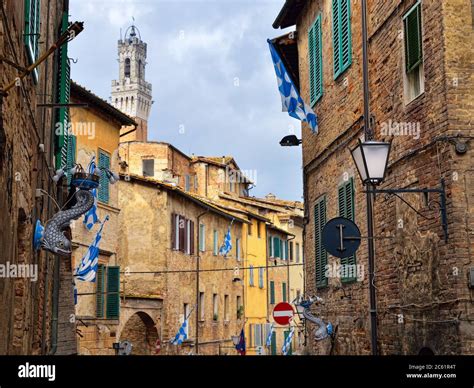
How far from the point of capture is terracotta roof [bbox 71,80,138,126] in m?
22.7

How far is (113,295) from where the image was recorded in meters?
25.0

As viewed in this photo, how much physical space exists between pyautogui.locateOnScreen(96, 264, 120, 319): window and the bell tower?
277 ft

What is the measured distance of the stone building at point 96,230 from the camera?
23391 mm

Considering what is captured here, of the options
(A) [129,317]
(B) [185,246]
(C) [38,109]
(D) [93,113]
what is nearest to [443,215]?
(C) [38,109]

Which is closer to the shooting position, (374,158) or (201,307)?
(374,158)

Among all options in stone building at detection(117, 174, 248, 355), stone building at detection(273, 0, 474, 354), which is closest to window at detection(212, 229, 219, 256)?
stone building at detection(117, 174, 248, 355)

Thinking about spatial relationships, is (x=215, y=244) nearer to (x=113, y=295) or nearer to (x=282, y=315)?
(x=113, y=295)

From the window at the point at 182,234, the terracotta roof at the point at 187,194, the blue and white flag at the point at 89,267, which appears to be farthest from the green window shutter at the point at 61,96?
the window at the point at 182,234

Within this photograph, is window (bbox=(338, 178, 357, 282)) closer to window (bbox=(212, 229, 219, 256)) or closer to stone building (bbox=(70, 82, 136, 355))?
stone building (bbox=(70, 82, 136, 355))

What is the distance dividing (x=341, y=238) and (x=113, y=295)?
15.1 m

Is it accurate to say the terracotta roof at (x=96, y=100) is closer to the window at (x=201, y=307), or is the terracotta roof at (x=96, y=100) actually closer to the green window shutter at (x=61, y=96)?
the green window shutter at (x=61, y=96)

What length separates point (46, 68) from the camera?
12.2m

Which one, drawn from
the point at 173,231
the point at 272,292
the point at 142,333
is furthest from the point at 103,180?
the point at 272,292

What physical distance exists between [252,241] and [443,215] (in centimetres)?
3270
